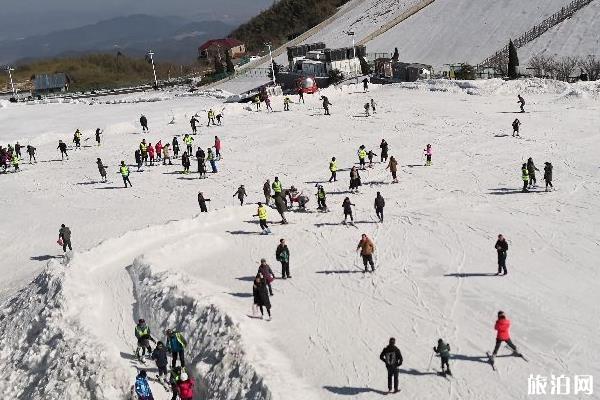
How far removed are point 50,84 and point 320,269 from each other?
74.8 metres

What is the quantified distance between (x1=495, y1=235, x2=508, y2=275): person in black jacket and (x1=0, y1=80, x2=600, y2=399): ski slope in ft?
1.45

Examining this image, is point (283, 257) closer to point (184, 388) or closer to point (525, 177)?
point (184, 388)

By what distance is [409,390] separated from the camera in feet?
39.3

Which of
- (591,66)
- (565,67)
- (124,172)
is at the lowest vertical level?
(124,172)

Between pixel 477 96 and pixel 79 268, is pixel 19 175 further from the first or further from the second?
pixel 477 96

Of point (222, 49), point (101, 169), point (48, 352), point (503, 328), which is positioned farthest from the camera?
point (222, 49)

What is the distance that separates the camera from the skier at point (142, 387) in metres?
12.2

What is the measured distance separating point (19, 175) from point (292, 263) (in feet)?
68.0

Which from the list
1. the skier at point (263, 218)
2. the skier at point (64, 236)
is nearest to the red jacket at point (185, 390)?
the skier at point (263, 218)

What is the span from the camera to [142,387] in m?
12.2

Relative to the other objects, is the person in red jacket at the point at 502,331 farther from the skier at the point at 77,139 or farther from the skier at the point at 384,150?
the skier at the point at 77,139

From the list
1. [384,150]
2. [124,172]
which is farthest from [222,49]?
[384,150]

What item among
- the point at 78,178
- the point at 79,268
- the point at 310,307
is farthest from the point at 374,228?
the point at 78,178

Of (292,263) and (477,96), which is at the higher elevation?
(477,96)
